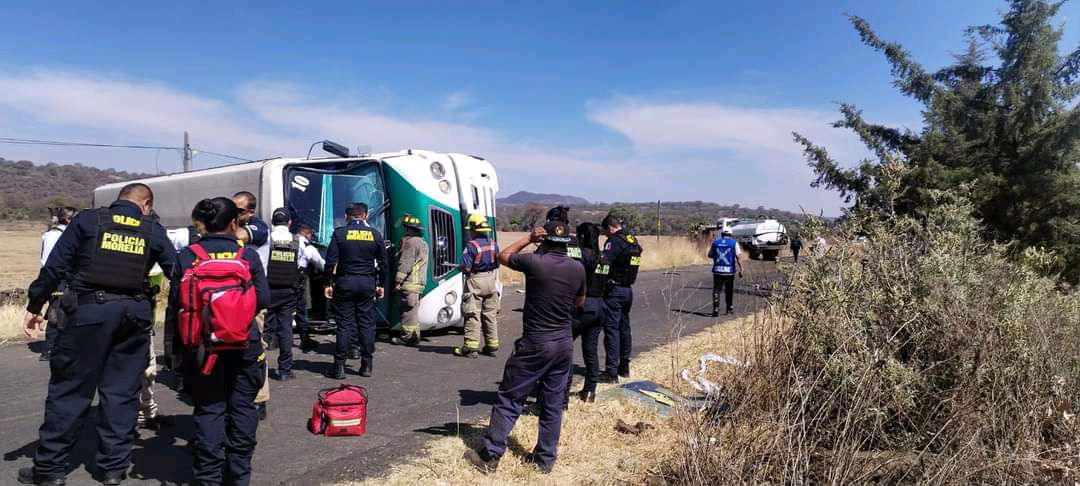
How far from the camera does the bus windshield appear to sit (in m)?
9.39

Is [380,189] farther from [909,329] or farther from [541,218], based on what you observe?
[909,329]

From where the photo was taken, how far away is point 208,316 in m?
3.58

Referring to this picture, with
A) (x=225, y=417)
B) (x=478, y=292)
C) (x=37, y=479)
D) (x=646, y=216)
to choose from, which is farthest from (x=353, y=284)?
(x=646, y=216)

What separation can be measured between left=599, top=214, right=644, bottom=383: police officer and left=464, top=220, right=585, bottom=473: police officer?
2.01 meters

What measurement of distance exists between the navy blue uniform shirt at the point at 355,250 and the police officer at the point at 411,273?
5.44 ft

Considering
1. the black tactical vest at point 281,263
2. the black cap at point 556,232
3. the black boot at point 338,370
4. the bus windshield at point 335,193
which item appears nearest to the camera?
the black cap at point 556,232

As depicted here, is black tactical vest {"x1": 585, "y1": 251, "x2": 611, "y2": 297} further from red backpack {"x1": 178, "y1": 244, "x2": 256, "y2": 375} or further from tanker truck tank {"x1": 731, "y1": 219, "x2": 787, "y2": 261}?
tanker truck tank {"x1": 731, "y1": 219, "x2": 787, "y2": 261}

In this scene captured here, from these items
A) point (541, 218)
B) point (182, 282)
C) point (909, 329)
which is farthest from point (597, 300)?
point (182, 282)

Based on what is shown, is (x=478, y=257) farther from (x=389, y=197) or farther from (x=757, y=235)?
(x=757, y=235)

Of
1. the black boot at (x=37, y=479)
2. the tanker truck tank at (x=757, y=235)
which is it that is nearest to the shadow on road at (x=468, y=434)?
the black boot at (x=37, y=479)

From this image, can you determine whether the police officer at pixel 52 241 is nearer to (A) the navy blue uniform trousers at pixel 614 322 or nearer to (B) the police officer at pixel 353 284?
(B) the police officer at pixel 353 284

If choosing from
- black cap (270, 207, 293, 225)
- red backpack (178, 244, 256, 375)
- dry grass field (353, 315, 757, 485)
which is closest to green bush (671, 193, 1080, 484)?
dry grass field (353, 315, 757, 485)

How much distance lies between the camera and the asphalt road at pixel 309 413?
14.4 ft

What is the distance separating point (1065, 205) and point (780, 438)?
11.0 meters
